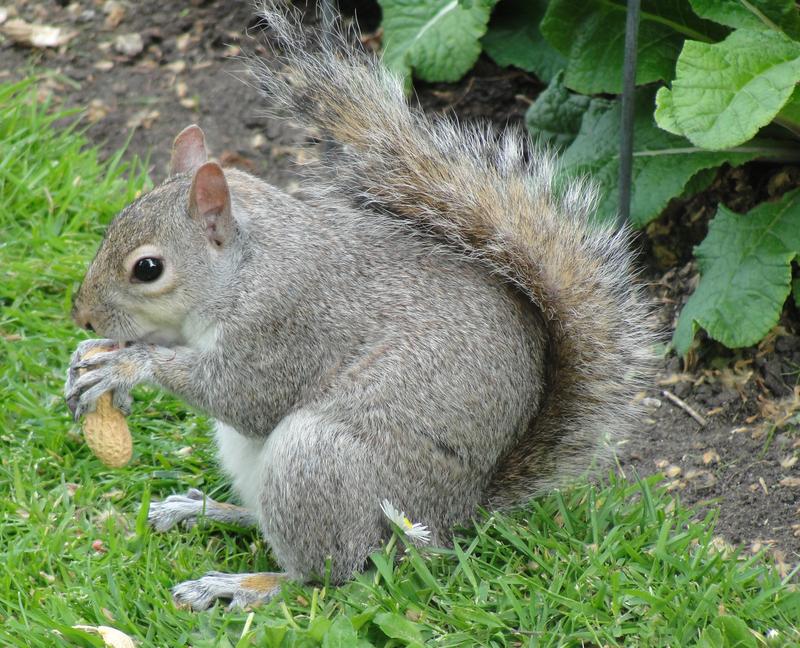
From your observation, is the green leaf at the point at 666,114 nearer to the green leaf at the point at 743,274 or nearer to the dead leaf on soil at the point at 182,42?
the green leaf at the point at 743,274

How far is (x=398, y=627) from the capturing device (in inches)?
80.0

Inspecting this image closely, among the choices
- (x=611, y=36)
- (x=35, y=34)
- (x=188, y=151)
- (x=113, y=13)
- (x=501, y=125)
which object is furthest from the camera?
(x=113, y=13)

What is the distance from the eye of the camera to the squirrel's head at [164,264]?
224 cm

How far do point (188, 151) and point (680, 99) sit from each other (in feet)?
3.46

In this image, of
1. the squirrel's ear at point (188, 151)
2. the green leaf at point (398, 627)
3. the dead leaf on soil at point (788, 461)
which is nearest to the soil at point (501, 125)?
the dead leaf on soil at point (788, 461)

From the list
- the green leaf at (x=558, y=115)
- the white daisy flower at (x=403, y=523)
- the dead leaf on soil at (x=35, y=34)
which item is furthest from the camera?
the dead leaf on soil at (x=35, y=34)

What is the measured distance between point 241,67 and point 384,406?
84.5 inches

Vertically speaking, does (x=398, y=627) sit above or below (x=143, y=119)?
below

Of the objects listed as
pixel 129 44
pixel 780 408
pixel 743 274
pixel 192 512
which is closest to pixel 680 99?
pixel 743 274

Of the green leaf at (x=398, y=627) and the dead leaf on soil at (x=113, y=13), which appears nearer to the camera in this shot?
the green leaf at (x=398, y=627)

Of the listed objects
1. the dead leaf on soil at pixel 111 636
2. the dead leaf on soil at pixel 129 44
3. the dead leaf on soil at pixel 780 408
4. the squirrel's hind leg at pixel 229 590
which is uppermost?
the dead leaf on soil at pixel 129 44

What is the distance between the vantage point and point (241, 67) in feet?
13.1

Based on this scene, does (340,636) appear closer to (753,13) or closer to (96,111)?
(753,13)

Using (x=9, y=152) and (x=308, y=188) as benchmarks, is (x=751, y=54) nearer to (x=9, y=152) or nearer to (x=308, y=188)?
(x=308, y=188)
